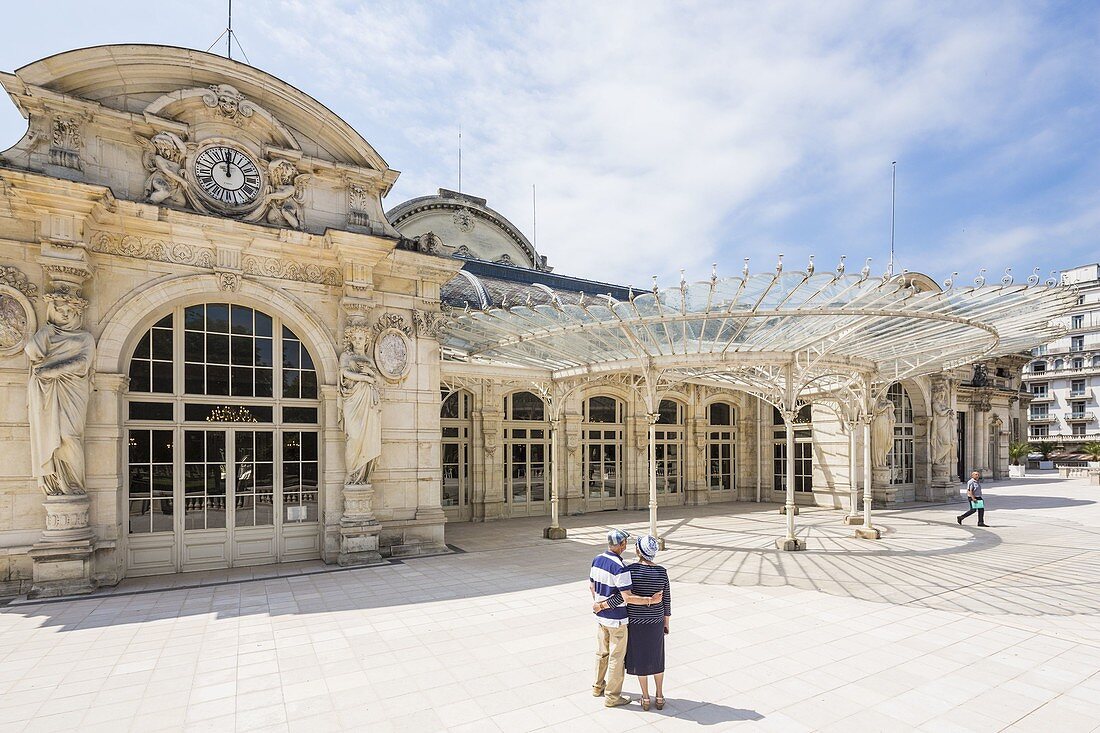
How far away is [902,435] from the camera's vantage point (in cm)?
2061

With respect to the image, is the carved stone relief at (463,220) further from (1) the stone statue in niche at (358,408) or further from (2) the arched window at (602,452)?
(1) the stone statue in niche at (358,408)

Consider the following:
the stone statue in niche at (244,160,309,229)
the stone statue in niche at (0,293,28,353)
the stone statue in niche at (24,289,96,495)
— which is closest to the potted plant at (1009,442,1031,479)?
the stone statue in niche at (244,160,309,229)

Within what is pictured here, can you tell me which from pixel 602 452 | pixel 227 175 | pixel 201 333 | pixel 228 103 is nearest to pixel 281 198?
pixel 227 175

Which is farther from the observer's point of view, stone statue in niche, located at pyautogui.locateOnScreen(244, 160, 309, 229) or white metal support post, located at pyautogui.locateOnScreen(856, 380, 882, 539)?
white metal support post, located at pyautogui.locateOnScreen(856, 380, 882, 539)

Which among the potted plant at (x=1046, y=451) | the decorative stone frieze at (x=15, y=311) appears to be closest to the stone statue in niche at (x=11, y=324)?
the decorative stone frieze at (x=15, y=311)

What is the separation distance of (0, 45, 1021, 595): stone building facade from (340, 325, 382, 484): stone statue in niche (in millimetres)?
37

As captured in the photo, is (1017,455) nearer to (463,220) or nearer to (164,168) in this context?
(463,220)

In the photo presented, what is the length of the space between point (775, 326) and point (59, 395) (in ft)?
36.8

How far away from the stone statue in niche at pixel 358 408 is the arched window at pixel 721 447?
13.4 m

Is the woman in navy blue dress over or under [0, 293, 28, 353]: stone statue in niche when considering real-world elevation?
under

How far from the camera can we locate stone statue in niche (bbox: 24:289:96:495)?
27.1 feet

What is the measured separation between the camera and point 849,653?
5969 mm

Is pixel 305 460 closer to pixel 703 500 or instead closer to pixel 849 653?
pixel 849 653

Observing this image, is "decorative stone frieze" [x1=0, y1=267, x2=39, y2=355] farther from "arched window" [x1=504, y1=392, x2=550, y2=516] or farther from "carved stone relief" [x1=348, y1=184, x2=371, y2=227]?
"arched window" [x1=504, y1=392, x2=550, y2=516]
